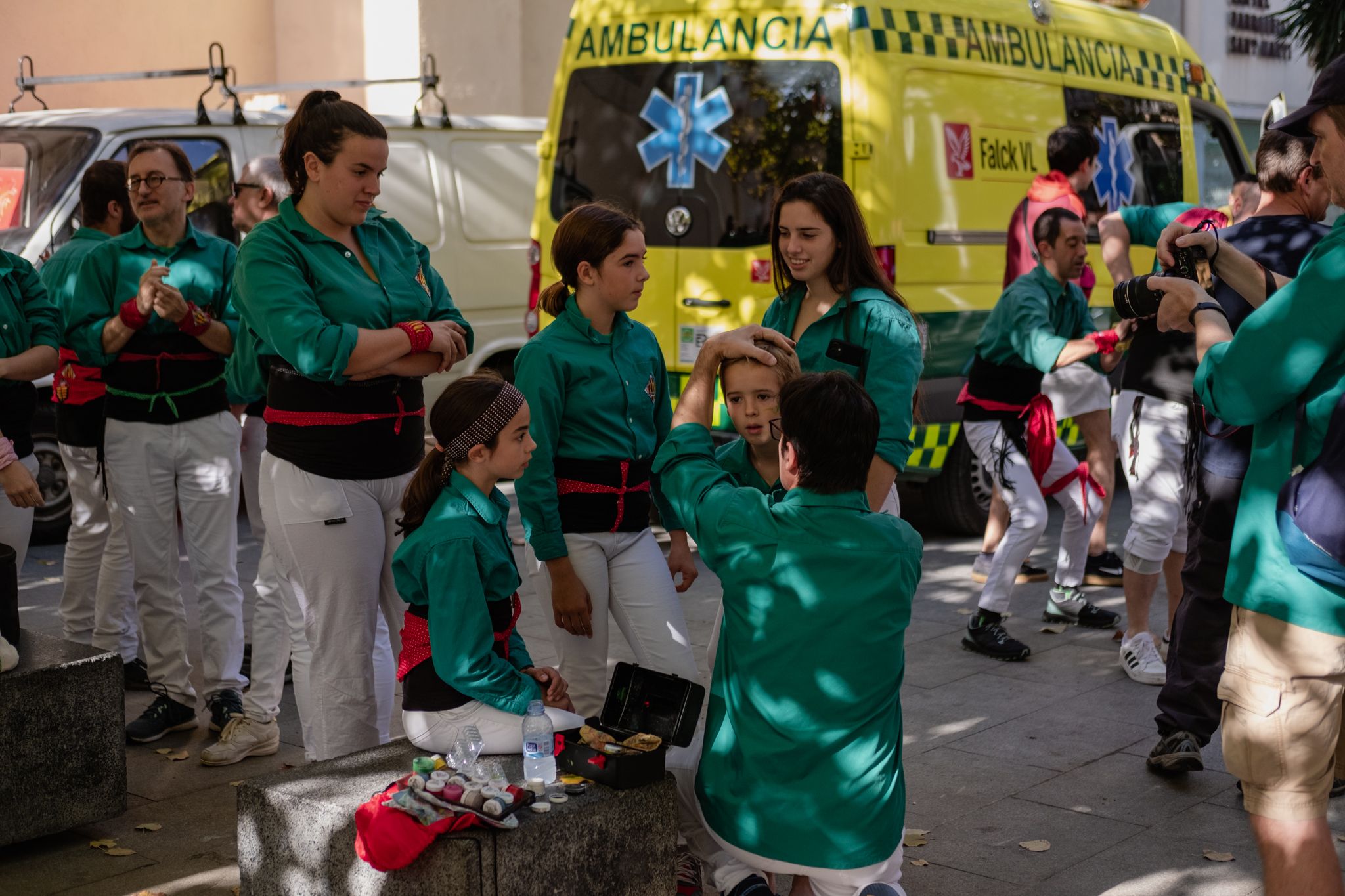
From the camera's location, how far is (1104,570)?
7.93 metres

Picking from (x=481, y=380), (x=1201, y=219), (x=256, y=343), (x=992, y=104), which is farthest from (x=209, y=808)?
(x=992, y=104)

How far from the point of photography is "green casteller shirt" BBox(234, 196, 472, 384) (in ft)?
12.6

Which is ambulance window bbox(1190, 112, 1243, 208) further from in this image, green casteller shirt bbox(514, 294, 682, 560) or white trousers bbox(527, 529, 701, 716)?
white trousers bbox(527, 529, 701, 716)

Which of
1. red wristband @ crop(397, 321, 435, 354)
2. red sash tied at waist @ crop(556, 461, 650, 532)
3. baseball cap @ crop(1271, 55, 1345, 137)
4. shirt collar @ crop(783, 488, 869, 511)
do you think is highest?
baseball cap @ crop(1271, 55, 1345, 137)

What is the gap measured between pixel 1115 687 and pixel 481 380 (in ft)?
10.8

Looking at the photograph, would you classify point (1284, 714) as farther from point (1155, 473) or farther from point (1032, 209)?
point (1032, 209)

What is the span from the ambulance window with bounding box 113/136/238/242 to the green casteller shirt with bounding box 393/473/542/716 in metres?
5.64

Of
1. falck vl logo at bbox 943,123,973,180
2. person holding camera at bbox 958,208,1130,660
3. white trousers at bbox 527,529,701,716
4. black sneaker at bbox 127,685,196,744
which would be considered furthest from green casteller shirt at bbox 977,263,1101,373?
black sneaker at bbox 127,685,196,744

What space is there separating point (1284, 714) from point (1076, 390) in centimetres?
428

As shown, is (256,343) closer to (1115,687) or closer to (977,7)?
(1115,687)

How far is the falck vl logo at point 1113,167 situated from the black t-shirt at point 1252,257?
4.65m

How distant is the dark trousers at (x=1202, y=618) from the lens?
4.73 m

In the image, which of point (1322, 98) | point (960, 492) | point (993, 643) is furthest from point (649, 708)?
point (960, 492)

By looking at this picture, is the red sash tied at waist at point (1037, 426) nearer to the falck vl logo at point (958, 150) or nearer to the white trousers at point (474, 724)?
the falck vl logo at point (958, 150)
